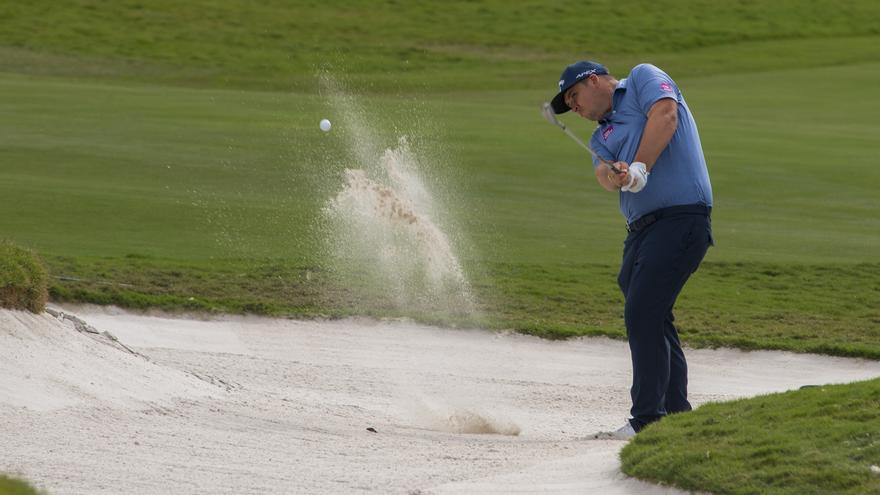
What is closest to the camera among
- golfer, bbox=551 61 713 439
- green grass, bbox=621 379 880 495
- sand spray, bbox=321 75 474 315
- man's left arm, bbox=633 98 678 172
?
green grass, bbox=621 379 880 495

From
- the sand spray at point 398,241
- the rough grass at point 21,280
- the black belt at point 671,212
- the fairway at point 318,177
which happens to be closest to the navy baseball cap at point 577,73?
the black belt at point 671,212

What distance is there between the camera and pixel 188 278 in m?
12.6

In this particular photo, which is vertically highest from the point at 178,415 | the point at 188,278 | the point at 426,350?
the point at 188,278

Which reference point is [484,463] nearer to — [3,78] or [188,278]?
[188,278]

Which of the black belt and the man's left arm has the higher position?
the man's left arm

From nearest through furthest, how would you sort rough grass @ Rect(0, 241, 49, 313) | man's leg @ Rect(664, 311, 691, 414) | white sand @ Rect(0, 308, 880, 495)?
white sand @ Rect(0, 308, 880, 495), man's leg @ Rect(664, 311, 691, 414), rough grass @ Rect(0, 241, 49, 313)

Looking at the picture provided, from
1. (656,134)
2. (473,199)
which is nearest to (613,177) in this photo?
(656,134)

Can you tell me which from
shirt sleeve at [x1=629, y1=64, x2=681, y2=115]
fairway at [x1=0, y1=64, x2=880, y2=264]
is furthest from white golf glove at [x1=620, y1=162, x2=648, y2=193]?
fairway at [x1=0, y1=64, x2=880, y2=264]

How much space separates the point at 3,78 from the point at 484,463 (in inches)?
934

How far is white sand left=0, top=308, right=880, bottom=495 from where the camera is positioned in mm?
6660

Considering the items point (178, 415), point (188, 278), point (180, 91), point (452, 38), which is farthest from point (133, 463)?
point (452, 38)

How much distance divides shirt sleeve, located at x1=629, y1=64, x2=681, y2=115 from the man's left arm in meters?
0.10

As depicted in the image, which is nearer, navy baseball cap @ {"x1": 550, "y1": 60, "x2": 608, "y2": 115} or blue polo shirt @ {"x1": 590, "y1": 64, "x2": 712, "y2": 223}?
blue polo shirt @ {"x1": 590, "y1": 64, "x2": 712, "y2": 223}

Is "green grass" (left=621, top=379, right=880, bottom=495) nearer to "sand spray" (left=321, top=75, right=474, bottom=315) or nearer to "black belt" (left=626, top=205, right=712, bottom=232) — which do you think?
"black belt" (left=626, top=205, right=712, bottom=232)
